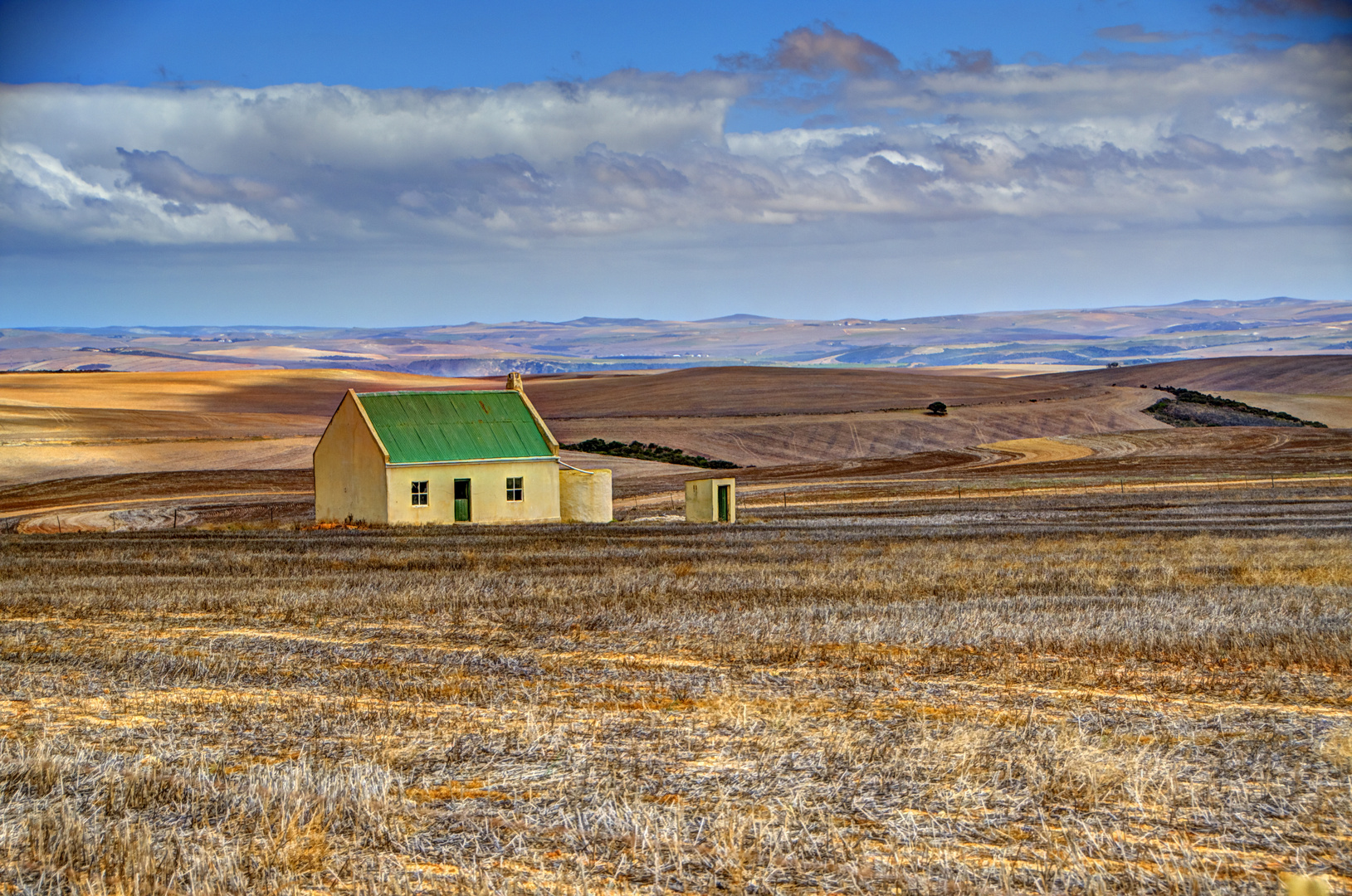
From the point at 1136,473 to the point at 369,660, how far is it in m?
52.0

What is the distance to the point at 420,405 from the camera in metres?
44.5

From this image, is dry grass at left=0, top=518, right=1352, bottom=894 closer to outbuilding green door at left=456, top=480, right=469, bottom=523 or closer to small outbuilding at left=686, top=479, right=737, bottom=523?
small outbuilding at left=686, top=479, right=737, bottom=523

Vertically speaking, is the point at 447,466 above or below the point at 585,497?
above

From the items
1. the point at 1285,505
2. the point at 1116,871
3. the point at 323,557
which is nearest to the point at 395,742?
the point at 1116,871

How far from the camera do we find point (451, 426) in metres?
44.1

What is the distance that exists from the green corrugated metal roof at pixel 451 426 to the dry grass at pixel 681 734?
811 inches

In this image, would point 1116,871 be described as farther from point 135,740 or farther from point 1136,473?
point 1136,473

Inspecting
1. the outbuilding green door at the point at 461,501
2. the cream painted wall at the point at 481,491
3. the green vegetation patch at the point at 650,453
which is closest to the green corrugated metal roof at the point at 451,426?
the cream painted wall at the point at 481,491

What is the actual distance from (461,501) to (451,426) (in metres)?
2.65

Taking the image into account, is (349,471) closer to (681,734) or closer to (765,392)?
(681,734)

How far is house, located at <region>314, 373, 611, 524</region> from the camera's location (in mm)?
42406

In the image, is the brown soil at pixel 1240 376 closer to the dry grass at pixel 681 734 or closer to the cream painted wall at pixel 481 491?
the cream painted wall at pixel 481 491

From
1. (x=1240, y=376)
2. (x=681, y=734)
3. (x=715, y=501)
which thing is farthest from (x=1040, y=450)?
(x=1240, y=376)

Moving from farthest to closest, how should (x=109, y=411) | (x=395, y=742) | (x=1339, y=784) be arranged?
(x=109, y=411) → (x=395, y=742) → (x=1339, y=784)
